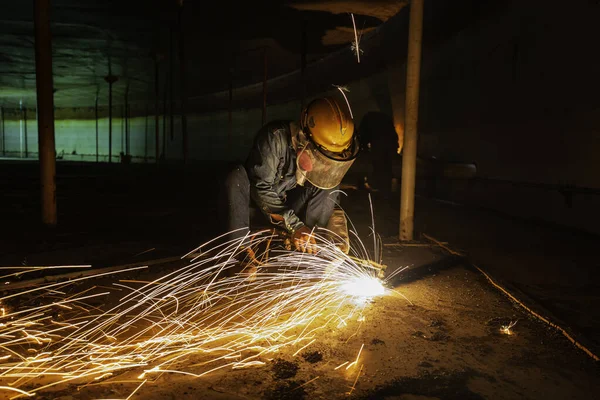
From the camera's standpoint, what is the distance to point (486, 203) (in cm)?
690

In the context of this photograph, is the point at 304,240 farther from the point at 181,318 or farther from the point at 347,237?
the point at 181,318

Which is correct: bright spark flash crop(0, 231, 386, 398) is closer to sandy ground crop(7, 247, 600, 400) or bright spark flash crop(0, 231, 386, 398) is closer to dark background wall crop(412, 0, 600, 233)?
sandy ground crop(7, 247, 600, 400)

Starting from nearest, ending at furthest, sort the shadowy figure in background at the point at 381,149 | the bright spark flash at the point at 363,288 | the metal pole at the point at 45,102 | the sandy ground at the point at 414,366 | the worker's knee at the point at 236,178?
the sandy ground at the point at 414,366, the bright spark flash at the point at 363,288, the worker's knee at the point at 236,178, the metal pole at the point at 45,102, the shadowy figure in background at the point at 381,149

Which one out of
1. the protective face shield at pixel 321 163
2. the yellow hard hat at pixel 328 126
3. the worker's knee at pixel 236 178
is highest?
the yellow hard hat at pixel 328 126

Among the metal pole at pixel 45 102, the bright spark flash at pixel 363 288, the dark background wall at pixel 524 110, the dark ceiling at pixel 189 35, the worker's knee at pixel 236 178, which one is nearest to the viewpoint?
the bright spark flash at pixel 363 288

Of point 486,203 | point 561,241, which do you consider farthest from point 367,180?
point 561,241

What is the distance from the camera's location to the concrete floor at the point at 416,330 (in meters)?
1.69

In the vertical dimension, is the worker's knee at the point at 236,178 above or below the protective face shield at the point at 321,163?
below

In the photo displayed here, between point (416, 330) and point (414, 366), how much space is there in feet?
1.36

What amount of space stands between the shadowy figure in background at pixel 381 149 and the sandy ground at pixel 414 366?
498cm

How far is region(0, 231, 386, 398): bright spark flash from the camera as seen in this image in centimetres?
185

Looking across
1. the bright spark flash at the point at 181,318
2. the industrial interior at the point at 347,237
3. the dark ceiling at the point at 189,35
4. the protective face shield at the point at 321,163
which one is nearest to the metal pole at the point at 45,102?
the industrial interior at the point at 347,237

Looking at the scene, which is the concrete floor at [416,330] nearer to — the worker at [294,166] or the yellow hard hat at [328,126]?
the worker at [294,166]

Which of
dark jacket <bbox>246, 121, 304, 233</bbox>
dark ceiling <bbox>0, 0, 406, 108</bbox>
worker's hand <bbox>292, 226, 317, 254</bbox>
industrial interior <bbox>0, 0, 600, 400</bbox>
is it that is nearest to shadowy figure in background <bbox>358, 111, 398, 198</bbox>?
industrial interior <bbox>0, 0, 600, 400</bbox>
